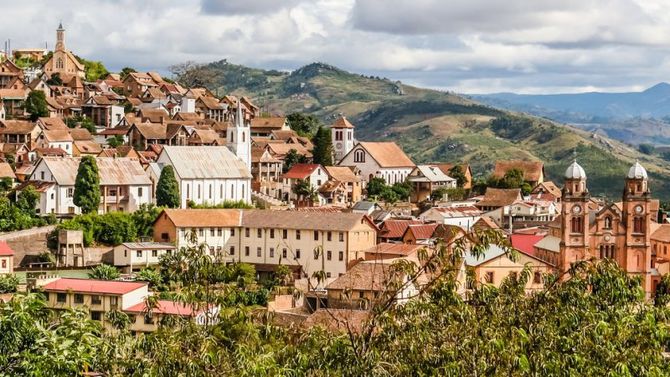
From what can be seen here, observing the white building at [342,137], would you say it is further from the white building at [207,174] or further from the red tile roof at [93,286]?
the red tile roof at [93,286]

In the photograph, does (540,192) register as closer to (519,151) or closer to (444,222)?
(444,222)

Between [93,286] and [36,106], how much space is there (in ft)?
136

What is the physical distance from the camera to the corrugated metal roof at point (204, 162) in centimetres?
7775

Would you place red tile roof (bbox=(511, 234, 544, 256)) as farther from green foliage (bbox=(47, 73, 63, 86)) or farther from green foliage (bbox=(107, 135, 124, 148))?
green foliage (bbox=(47, 73, 63, 86))

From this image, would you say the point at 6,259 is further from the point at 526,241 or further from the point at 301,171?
the point at 301,171

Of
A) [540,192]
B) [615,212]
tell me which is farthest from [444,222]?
[540,192]

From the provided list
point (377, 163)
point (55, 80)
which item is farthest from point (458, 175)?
point (55, 80)

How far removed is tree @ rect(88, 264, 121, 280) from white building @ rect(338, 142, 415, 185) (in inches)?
1556

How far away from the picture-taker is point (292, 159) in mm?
95625

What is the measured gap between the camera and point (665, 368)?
79.2 ft

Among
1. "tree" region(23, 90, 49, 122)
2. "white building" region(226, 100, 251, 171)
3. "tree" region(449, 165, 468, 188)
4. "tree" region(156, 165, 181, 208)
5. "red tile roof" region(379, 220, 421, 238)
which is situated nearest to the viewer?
"red tile roof" region(379, 220, 421, 238)

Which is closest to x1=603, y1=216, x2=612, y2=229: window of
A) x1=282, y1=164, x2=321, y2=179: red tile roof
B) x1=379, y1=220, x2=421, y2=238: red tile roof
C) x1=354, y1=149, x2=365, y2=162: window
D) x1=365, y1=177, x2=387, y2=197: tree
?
x1=379, y1=220, x2=421, y2=238: red tile roof

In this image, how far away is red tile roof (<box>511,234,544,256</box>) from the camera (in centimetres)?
7369

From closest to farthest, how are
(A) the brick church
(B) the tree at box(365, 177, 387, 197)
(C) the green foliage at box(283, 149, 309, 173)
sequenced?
(A) the brick church
(B) the tree at box(365, 177, 387, 197)
(C) the green foliage at box(283, 149, 309, 173)
